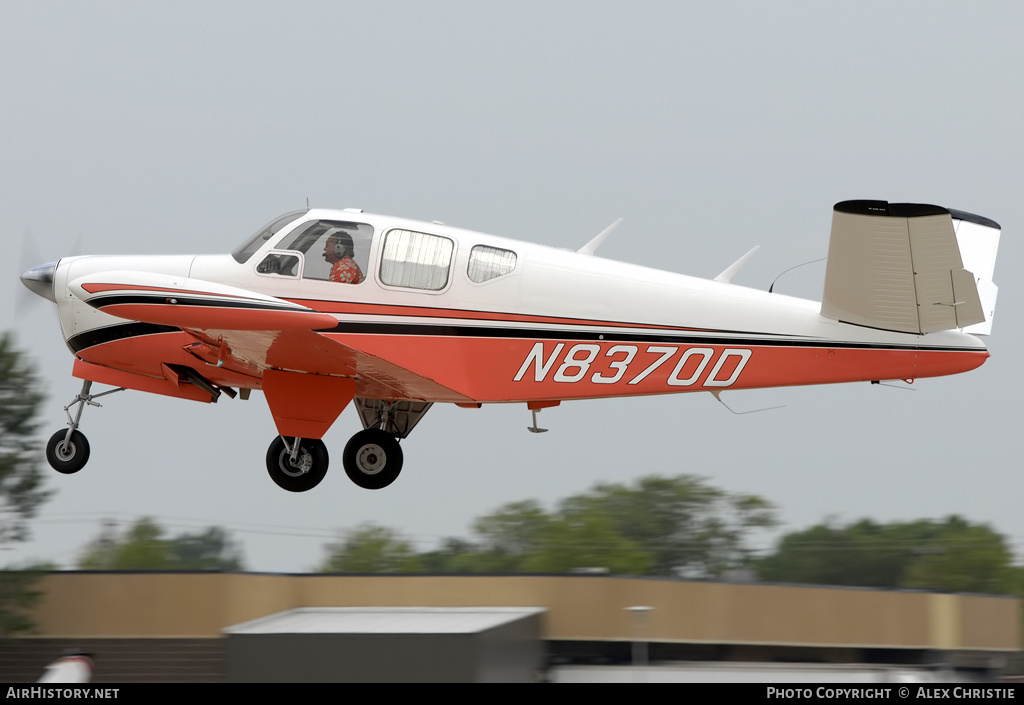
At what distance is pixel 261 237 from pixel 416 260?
1571 mm

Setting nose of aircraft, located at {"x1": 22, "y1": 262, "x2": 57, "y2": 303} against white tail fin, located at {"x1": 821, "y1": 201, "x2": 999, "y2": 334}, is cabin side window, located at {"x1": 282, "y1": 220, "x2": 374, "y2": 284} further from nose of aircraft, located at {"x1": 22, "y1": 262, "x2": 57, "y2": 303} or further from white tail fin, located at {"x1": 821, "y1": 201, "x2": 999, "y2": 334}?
white tail fin, located at {"x1": 821, "y1": 201, "x2": 999, "y2": 334}

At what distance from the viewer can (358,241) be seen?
35.2 ft

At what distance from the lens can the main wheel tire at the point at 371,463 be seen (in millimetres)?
11789

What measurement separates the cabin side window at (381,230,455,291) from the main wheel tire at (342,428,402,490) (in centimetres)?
201

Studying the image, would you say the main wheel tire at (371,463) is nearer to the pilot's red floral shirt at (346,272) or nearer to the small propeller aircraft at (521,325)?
the small propeller aircraft at (521,325)

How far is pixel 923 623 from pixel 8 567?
22044 millimetres

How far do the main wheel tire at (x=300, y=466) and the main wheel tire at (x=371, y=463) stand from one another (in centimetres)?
36

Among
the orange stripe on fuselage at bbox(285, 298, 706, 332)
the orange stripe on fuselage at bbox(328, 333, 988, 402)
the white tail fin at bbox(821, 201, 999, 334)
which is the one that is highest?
the white tail fin at bbox(821, 201, 999, 334)

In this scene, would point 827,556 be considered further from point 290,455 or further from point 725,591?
point 290,455

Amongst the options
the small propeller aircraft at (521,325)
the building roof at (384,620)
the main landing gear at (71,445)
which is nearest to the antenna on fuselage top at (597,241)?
the small propeller aircraft at (521,325)

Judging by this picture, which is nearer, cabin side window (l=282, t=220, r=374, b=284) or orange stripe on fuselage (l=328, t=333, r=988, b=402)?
orange stripe on fuselage (l=328, t=333, r=988, b=402)

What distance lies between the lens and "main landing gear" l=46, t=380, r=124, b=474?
12.0 m

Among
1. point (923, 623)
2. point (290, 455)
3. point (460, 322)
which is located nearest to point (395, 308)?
point (460, 322)

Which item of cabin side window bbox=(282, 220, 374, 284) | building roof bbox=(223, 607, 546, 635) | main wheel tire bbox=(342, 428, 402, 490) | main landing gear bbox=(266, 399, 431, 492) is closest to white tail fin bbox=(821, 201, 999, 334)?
cabin side window bbox=(282, 220, 374, 284)
